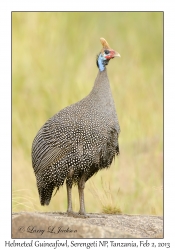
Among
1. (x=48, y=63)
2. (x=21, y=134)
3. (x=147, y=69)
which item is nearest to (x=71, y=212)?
(x=21, y=134)

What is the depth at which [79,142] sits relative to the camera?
22.7 feet

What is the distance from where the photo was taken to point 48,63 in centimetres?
1172

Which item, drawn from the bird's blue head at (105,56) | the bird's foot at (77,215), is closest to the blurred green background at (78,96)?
the bird's foot at (77,215)

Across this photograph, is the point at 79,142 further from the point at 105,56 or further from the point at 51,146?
the point at 105,56

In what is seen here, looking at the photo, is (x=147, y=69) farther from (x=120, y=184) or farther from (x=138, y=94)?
(x=120, y=184)

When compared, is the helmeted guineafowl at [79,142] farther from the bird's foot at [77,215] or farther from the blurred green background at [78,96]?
the blurred green background at [78,96]

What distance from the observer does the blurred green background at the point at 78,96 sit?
10047 mm

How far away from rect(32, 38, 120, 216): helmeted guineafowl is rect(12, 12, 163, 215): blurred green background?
2.21 metres

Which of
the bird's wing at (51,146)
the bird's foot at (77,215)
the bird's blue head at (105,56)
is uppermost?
the bird's blue head at (105,56)

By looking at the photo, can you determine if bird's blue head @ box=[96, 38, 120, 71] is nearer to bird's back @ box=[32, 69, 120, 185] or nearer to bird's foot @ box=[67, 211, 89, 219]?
bird's back @ box=[32, 69, 120, 185]

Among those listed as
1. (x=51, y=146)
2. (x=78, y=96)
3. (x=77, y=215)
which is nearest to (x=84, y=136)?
(x=51, y=146)

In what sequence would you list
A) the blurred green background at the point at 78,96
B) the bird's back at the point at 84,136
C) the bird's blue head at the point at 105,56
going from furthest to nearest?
the blurred green background at the point at 78,96, the bird's blue head at the point at 105,56, the bird's back at the point at 84,136

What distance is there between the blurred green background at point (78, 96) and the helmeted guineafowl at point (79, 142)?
2209 mm

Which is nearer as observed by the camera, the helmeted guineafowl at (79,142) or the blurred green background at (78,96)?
the helmeted guineafowl at (79,142)
